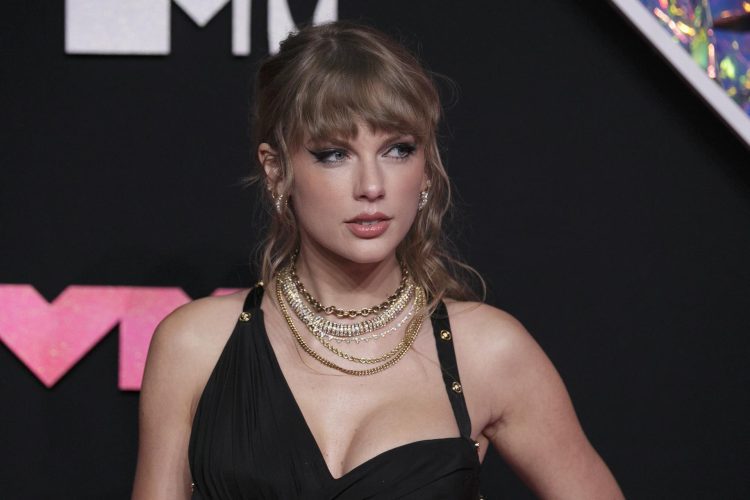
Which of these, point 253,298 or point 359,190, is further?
point 253,298

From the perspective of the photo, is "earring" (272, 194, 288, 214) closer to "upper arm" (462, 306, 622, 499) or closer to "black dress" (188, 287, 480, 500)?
"black dress" (188, 287, 480, 500)

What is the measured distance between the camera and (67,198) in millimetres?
2322

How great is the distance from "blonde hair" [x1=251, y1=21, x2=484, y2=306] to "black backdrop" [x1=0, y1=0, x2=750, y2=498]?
507 mm

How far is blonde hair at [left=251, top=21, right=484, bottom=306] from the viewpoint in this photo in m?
1.59

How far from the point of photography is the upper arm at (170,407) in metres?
1.74

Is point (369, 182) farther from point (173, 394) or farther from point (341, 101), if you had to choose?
point (173, 394)

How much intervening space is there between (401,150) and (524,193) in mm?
668

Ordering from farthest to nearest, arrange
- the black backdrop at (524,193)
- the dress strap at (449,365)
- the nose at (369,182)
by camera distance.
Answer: the black backdrop at (524,193) < the dress strap at (449,365) < the nose at (369,182)

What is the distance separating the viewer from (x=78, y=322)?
2.33m

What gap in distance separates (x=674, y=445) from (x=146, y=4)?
1.49 metres

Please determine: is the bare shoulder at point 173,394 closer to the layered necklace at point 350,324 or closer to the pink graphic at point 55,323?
the layered necklace at point 350,324

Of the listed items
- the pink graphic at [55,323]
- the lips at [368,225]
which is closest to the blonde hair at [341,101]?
the lips at [368,225]

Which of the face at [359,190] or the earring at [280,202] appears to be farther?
the earring at [280,202]

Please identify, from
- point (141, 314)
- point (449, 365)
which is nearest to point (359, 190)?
point (449, 365)
